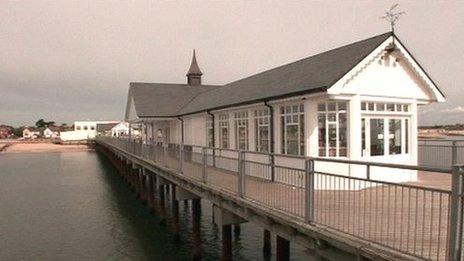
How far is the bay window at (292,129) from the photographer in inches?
525

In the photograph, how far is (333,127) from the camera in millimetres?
12812

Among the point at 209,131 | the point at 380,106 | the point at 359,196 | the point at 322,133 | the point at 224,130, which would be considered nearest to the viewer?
the point at 359,196

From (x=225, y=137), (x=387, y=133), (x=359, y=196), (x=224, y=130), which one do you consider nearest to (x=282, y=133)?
(x=387, y=133)

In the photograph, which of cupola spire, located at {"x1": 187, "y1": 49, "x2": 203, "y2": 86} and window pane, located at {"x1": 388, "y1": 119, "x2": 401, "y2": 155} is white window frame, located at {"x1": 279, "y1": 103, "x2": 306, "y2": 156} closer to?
window pane, located at {"x1": 388, "y1": 119, "x2": 401, "y2": 155}

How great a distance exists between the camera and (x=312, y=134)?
12883 mm

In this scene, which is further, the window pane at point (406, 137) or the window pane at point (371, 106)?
the window pane at point (406, 137)

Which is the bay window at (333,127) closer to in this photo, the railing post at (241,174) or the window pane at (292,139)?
the window pane at (292,139)

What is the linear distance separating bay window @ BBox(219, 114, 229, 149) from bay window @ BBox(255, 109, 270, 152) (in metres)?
3.20

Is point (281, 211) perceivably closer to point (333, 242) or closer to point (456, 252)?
point (333, 242)

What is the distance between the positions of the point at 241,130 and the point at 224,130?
2.23m

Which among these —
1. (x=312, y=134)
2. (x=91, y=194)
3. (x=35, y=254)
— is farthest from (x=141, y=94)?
(x=312, y=134)

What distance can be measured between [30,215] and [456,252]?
22.8m

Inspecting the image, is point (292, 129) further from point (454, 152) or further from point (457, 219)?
point (457, 219)

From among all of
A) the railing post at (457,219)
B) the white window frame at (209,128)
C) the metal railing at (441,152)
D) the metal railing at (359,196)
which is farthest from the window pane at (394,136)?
the white window frame at (209,128)
